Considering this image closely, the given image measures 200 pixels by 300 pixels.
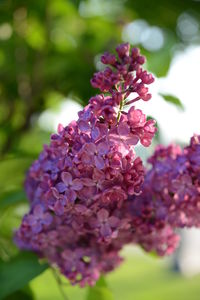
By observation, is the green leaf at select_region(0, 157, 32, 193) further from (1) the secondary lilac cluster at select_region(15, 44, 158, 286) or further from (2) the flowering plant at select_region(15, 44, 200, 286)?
(1) the secondary lilac cluster at select_region(15, 44, 158, 286)

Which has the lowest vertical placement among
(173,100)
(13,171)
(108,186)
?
(108,186)

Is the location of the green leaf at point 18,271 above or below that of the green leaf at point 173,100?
below

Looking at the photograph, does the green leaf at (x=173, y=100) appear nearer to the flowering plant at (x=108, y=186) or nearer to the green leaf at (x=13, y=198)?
the flowering plant at (x=108, y=186)

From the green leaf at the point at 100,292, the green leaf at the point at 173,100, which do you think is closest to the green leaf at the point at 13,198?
the green leaf at the point at 100,292

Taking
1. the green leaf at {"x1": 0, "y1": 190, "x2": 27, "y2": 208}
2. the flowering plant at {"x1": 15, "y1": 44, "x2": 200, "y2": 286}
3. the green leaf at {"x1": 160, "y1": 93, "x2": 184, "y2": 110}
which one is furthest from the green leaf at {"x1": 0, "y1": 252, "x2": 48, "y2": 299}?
the green leaf at {"x1": 160, "y1": 93, "x2": 184, "y2": 110}

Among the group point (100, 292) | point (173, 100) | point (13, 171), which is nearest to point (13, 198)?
point (13, 171)

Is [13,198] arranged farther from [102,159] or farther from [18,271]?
[102,159]
